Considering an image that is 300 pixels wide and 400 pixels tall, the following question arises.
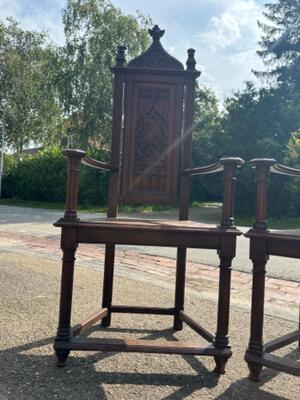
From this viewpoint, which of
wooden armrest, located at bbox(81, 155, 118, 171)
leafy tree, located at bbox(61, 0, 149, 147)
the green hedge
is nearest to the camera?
wooden armrest, located at bbox(81, 155, 118, 171)

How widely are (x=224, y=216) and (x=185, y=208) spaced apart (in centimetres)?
70

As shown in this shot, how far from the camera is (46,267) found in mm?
3834

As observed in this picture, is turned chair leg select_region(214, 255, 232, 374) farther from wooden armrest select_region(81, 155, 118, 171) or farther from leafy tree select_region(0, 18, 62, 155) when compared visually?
leafy tree select_region(0, 18, 62, 155)

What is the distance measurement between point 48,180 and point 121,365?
1727 centimetres

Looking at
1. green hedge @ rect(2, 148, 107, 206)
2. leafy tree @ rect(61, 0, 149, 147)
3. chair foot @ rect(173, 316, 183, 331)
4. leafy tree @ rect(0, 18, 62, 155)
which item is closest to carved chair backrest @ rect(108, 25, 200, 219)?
chair foot @ rect(173, 316, 183, 331)

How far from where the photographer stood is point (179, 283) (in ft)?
7.50

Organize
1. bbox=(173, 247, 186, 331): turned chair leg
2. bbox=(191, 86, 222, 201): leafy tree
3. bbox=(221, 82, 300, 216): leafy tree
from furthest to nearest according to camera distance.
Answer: bbox=(191, 86, 222, 201): leafy tree < bbox=(221, 82, 300, 216): leafy tree < bbox=(173, 247, 186, 331): turned chair leg

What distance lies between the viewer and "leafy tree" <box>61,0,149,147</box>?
57.1 feet

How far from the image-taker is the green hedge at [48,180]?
16.3m

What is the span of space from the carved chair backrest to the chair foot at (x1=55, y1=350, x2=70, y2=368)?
2.94ft

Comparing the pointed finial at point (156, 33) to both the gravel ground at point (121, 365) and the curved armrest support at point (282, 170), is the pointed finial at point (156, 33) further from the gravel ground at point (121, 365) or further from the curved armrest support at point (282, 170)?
the gravel ground at point (121, 365)

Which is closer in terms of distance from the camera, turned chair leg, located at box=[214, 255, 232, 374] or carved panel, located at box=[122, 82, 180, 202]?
turned chair leg, located at box=[214, 255, 232, 374]

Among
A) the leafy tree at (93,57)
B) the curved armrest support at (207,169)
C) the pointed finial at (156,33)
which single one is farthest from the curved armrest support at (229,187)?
the leafy tree at (93,57)

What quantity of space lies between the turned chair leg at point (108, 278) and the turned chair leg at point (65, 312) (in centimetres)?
53
